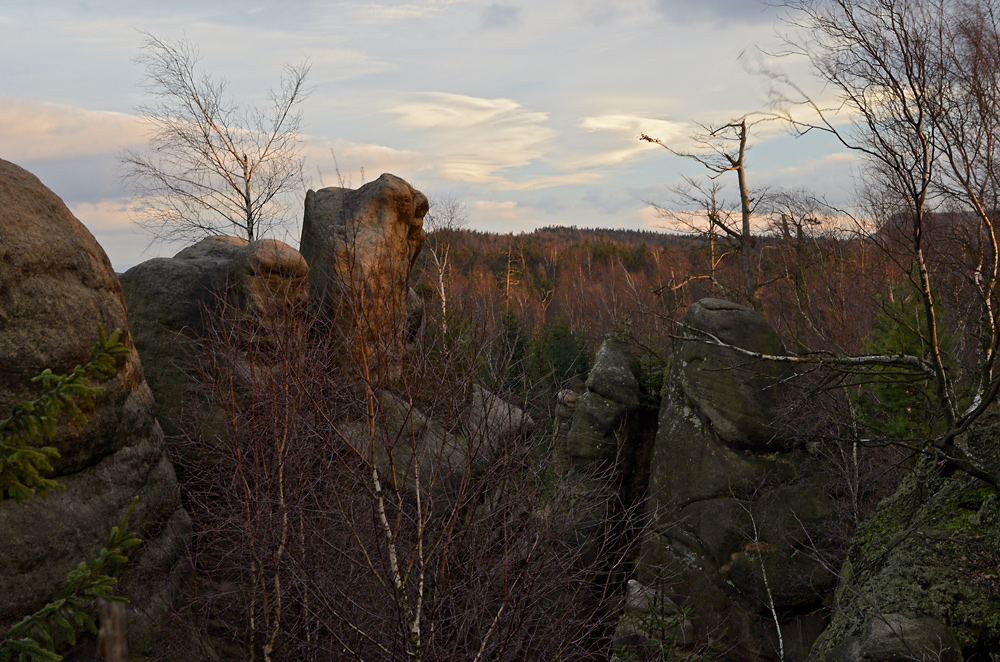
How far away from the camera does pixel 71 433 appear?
8.02 m

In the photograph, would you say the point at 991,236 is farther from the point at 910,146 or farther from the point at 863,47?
the point at 863,47

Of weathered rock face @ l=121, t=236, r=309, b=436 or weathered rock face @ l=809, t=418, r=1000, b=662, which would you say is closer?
weathered rock face @ l=809, t=418, r=1000, b=662

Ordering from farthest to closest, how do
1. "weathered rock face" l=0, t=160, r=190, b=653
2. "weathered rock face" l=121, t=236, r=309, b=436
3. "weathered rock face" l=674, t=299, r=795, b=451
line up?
"weathered rock face" l=121, t=236, r=309, b=436 → "weathered rock face" l=674, t=299, r=795, b=451 → "weathered rock face" l=0, t=160, r=190, b=653

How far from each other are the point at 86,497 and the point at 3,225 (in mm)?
3240

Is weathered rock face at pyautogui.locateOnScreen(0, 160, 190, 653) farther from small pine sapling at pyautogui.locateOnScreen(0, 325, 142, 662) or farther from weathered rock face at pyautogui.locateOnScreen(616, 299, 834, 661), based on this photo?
weathered rock face at pyautogui.locateOnScreen(616, 299, 834, 661)

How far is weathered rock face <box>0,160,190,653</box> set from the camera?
24.5 feet

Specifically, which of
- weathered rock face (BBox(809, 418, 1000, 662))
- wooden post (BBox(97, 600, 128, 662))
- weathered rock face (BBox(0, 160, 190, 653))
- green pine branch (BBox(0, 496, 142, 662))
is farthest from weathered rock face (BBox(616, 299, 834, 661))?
wooden post (BBox(97, 600, 128, 662))

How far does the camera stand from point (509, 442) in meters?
6.77

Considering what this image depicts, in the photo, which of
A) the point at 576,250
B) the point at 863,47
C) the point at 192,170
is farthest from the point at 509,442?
the point at 576,250

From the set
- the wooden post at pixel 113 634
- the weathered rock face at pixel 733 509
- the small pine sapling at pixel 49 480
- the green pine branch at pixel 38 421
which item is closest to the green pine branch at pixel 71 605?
the small pine sapling at pixel 49 480

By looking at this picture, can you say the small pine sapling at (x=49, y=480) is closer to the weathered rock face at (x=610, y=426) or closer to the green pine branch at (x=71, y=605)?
the green pine branch at (x=71, y=605)

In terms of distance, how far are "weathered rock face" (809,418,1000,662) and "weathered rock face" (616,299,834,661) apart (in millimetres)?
5045

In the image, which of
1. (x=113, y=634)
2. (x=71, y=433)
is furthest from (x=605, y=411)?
(x=113, y=634)

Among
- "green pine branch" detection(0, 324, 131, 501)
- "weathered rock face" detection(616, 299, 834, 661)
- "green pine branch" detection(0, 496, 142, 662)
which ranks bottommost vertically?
"weathered rock face" detection(616, 299, 834, 661)
